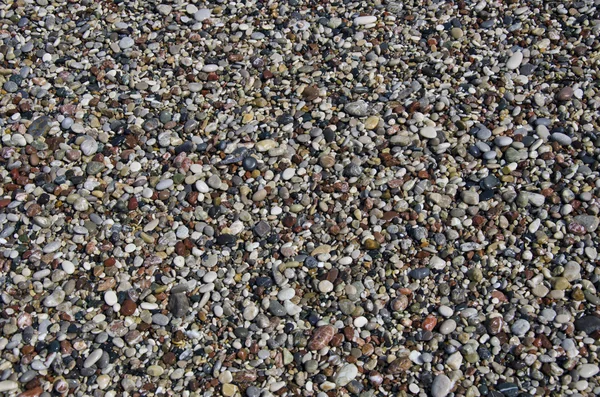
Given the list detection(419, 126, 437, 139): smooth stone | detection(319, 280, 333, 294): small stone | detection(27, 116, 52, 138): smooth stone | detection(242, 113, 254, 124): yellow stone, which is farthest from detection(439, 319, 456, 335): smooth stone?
detection(27, 116, 52, 138): smooth stone

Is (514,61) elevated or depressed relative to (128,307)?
elevated

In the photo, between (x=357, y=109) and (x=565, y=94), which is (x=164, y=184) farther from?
(x=565, y=94)

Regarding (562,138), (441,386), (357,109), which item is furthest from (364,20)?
(441,386)

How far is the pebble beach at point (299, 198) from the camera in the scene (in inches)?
113

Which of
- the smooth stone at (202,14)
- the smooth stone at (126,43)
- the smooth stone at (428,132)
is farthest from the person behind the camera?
the smooth stone at (202,14)

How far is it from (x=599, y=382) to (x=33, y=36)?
144 inches

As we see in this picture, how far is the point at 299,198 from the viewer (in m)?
3.38

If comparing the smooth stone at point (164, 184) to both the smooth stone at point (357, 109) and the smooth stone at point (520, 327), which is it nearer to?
the smooth stone at point (357, 109)

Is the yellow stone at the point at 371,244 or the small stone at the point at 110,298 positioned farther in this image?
the yellow stone at the point at 371,244

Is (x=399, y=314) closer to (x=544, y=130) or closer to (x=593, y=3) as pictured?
(x=544, y=130)

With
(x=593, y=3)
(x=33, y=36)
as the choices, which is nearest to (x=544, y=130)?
(x=593, y=3)

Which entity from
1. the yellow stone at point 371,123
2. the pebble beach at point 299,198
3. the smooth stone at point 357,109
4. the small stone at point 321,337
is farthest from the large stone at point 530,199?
the small stone at point 321,337

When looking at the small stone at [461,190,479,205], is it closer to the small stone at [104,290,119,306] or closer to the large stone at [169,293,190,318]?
the large stone at [169,293,190,318]

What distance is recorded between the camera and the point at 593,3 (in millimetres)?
4289
